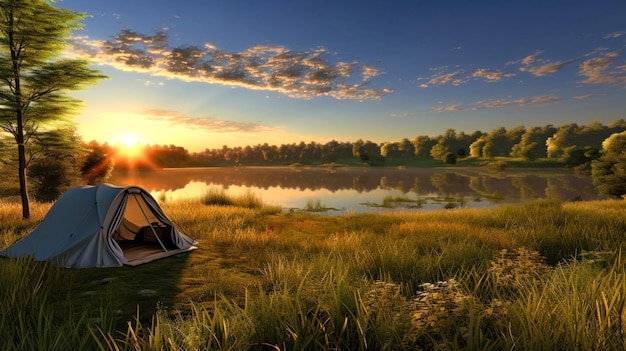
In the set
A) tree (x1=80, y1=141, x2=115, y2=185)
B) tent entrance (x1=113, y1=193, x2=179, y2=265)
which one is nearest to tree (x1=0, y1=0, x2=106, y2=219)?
tent entrance (x1=113, y1=193, x2=179, y2=265)

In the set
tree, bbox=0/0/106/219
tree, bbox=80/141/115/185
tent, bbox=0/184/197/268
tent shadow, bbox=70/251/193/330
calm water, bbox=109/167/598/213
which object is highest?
tree, bbox=0/0/106/219

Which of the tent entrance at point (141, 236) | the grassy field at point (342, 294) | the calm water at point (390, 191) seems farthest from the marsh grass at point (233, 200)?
the tent entrance at point (141, 236)

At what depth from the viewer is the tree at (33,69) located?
13820mm

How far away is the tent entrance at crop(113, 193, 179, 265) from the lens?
Result: 9898 mm

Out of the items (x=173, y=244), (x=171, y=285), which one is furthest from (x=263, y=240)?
(x=171, y=285)

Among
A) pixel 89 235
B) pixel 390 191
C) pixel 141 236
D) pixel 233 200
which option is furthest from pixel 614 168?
pixel 89 235

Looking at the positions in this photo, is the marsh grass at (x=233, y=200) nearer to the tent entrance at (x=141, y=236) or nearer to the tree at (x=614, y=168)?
the tent entrance at (x=141, y=236)

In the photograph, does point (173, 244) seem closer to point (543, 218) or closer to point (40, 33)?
point (40, 33)

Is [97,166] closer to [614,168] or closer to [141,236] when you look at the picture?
[141,236]

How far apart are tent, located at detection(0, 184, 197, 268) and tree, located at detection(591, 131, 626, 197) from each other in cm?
2918

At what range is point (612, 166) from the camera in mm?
25734

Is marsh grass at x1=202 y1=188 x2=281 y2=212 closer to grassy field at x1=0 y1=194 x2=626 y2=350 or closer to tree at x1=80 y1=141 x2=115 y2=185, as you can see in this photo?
grassy field at x1=0 y1=194 x2=626 y2=350

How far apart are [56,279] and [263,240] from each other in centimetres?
537

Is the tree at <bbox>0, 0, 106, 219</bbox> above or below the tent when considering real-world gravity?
above
